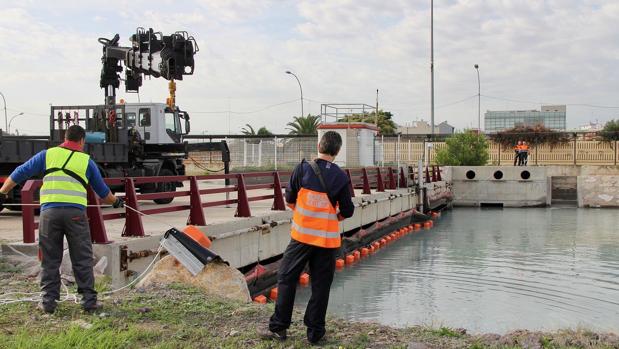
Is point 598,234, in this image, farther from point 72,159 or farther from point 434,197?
point 72,159

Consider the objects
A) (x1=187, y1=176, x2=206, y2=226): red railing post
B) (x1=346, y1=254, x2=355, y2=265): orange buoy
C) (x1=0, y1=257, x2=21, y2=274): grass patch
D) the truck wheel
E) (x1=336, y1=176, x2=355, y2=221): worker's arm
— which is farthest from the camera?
the truck wheel

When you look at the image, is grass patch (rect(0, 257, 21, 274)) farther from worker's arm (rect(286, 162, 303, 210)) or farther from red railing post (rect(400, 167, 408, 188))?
red railing post (rect(400, 167, 408, 188))

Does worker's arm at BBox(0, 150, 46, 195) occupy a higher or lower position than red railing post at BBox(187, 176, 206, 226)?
higher

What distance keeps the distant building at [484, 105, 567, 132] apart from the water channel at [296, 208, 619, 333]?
377ft

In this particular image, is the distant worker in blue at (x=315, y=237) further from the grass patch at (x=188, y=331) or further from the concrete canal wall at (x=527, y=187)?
the concrete canal wall at (x=527, y=187)

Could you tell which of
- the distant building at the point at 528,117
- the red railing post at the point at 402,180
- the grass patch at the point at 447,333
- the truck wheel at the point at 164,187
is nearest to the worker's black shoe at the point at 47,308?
the grass patch at the point at 447,333

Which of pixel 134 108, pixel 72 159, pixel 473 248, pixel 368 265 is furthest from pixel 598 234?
pixel 72 159

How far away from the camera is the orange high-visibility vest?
5.56 meters

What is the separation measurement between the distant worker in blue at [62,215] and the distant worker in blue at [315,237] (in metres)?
1.87

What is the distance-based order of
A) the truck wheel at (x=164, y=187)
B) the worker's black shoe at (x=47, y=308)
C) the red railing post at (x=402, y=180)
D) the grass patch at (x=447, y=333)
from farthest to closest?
the red railing post at (x=402, y=180) < the truck wheel at (x=164, y=187) < the worker's black shoe at (x=47, y=308) < the grass patch at (x=447, y=333)

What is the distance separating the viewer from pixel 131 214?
9219 millimetres

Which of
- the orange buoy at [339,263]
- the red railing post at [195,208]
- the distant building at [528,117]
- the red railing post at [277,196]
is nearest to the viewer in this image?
the red railing post at [195,208]

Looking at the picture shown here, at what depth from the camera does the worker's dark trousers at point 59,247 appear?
602 cm

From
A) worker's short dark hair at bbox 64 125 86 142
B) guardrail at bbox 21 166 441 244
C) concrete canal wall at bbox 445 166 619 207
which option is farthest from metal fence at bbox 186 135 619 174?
worker's short dark hair at bbox 64 125 86 142
